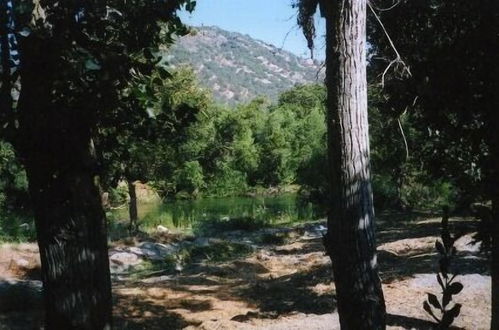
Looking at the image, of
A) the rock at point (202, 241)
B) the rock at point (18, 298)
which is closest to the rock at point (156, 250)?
the rock at point (202, 241)

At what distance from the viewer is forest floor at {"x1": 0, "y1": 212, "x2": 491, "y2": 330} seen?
6844 millimetres

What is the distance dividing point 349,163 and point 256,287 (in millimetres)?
6185

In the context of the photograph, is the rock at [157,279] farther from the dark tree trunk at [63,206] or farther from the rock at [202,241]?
the dark tree trunk at [63,206]

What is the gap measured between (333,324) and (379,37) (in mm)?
3976

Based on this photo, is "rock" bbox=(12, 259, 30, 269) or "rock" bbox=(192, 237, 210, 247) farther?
"rock" bbox=(192, 237, 210, 247)

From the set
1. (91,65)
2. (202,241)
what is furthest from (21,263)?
(91,65)

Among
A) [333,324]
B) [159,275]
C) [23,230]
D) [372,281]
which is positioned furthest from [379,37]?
[23,230]

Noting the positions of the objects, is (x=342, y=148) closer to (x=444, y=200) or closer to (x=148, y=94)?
(x=148, y=94)

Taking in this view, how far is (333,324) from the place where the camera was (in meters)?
Answer: 6.41

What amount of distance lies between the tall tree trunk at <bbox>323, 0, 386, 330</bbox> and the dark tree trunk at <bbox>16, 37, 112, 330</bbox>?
1.70 meters

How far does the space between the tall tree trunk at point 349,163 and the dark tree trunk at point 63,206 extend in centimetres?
170

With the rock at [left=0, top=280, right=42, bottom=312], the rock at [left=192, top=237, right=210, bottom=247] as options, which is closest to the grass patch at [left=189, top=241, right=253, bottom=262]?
the rock at [left=192, top=237, right=210, bottom=247]

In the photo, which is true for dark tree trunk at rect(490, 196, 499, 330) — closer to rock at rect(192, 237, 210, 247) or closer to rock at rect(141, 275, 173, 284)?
rock at rect(141, 275, 173, 284)

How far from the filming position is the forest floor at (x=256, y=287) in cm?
684
